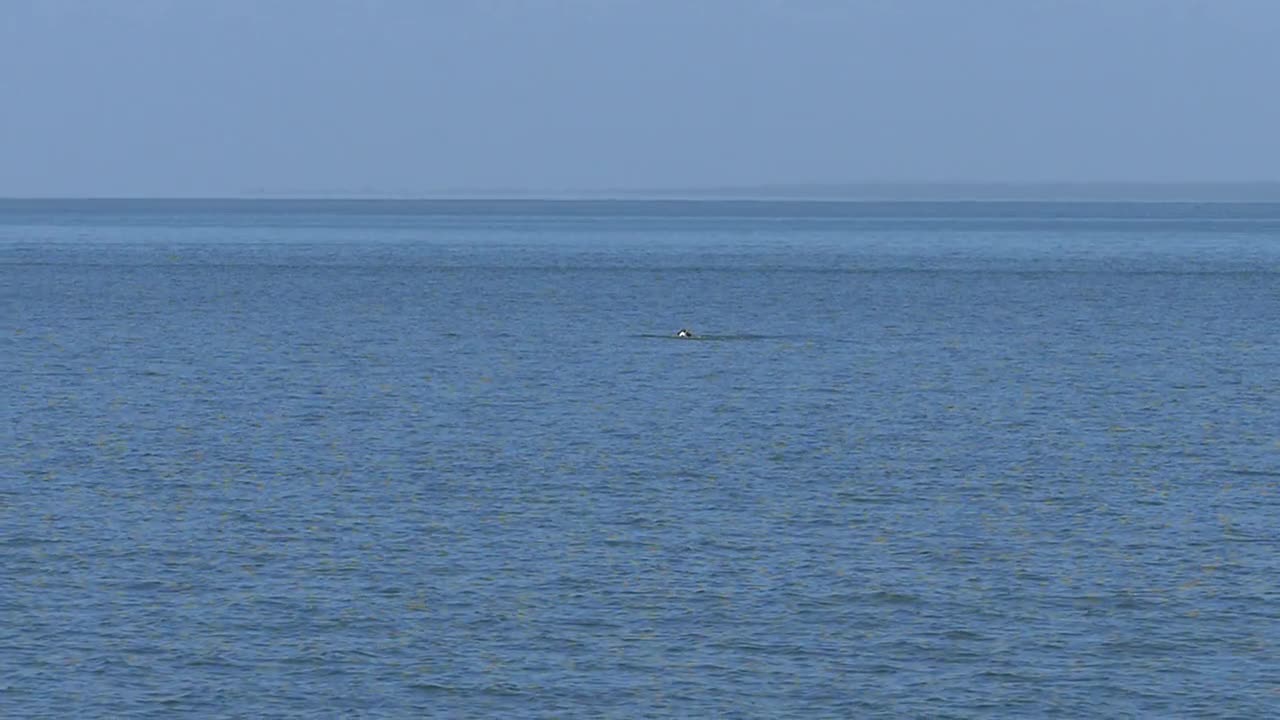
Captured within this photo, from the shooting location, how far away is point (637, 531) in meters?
47.1

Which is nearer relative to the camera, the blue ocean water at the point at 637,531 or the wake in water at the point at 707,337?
the blue ocean water at the point at 637,531

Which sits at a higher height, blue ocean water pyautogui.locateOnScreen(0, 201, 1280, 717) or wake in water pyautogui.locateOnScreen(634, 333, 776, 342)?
blue ocean water pyautogui.locateOnScreen(0, 201, 1280, 717)

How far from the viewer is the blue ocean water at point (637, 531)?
34375 mm

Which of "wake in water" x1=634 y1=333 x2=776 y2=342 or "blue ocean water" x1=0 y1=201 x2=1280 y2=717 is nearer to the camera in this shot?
"blue ocean water" x1=0 y1=201 x2=1280 y2=717

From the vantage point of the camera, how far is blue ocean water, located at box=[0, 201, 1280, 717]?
113 feet

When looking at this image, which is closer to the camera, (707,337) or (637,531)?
(637,531)

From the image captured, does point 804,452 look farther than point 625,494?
Yes

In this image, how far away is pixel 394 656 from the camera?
3581 cm

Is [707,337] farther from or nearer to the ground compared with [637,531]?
nearer to the ground

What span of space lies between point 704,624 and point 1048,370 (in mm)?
54695

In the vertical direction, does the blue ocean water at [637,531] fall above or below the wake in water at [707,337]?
above

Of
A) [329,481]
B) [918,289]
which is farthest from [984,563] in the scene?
[918,289]

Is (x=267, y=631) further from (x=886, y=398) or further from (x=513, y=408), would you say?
(x=886, y=398)

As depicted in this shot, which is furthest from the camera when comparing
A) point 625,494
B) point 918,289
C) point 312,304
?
point 918,289
